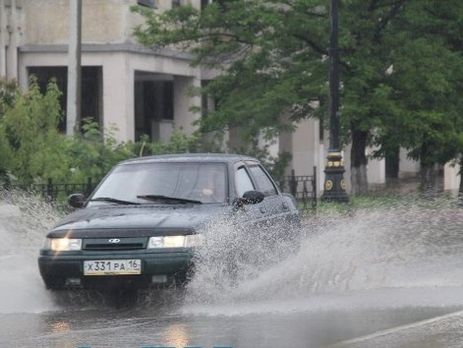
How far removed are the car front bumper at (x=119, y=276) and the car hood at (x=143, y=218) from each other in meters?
0.23

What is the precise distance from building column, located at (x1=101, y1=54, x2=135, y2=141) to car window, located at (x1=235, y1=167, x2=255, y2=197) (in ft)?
79.8

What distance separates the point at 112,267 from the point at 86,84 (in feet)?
96.9

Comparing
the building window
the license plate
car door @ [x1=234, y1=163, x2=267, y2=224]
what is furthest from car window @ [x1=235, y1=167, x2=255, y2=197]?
the building window

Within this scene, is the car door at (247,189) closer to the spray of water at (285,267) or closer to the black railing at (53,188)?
the spray of water at (285,267)

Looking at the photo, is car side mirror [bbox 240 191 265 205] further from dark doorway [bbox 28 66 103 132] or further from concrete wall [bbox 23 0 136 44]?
dark doorway [bbox 28 66 103 132]

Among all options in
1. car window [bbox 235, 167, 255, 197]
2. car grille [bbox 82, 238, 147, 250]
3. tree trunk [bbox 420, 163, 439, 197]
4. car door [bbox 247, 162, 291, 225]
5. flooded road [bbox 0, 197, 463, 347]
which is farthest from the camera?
tree trunk [bbox 420, 163, 439, 197]

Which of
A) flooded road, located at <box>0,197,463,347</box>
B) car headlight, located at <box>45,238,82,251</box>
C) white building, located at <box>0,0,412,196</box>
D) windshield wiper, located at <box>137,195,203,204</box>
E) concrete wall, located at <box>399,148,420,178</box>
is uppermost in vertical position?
white building, located at <box>0,0,412,196</box>

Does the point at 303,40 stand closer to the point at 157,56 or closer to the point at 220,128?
the point at 220,128

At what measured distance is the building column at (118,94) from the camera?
132 feet

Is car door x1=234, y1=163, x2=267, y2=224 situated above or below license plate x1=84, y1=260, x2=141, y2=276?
above

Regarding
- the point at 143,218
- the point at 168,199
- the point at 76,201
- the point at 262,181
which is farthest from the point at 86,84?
the point at 143,218

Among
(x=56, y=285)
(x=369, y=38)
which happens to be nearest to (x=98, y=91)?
(x=369, y=38)

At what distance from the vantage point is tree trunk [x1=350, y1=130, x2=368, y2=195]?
35.6 meters

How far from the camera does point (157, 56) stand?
42000mm
